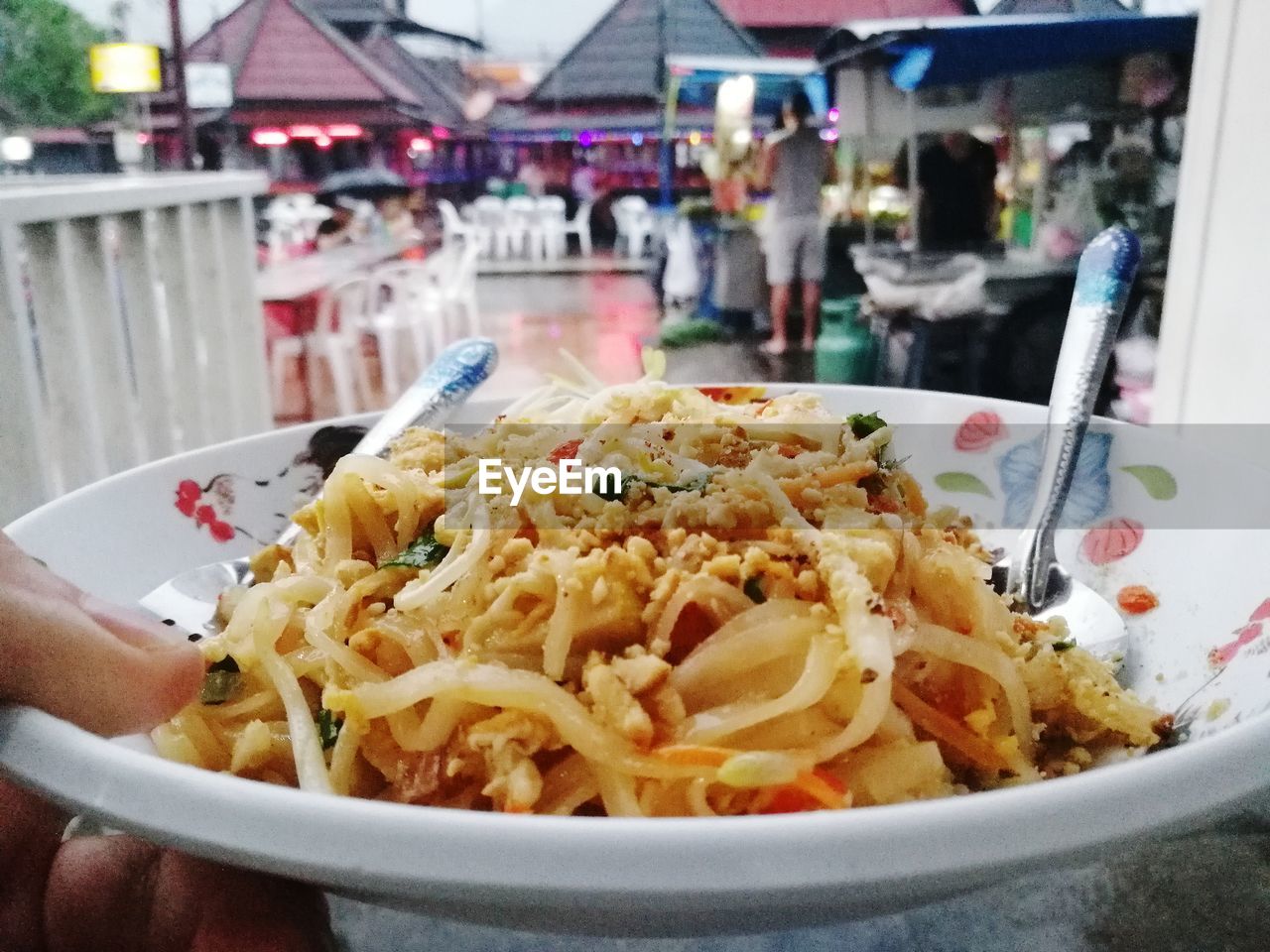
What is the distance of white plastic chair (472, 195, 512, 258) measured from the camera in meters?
13.5

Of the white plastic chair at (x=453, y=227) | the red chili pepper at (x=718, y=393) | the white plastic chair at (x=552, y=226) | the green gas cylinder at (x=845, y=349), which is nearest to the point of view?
the red chili pepper at (x=718, y=393)

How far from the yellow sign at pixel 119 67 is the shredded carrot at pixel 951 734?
20.9 feet

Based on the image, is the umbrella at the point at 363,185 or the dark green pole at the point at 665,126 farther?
the umbrella at the point at 363,185

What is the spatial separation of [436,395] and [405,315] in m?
4.89

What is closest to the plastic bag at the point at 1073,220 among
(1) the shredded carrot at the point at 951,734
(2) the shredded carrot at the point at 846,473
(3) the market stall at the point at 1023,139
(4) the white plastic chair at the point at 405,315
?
(3) the market stall at the point at 1023,139

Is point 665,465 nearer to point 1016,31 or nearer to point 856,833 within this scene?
point 856,833

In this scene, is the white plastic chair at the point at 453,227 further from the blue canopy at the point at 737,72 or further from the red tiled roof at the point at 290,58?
the blue canopy at the point at 737,72

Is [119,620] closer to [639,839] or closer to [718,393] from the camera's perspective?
[639,839]

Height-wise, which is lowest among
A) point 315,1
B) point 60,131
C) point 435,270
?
point 435,270

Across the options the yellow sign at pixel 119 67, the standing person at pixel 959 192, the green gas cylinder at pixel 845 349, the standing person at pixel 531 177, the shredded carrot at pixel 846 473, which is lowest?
the green gas cylinder at pixel 845 349

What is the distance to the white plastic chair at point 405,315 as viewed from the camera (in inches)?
216

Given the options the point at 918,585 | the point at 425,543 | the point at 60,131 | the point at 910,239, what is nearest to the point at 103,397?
the point at 425,543

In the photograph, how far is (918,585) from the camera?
621 mm

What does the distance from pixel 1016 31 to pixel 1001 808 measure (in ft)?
14.6
